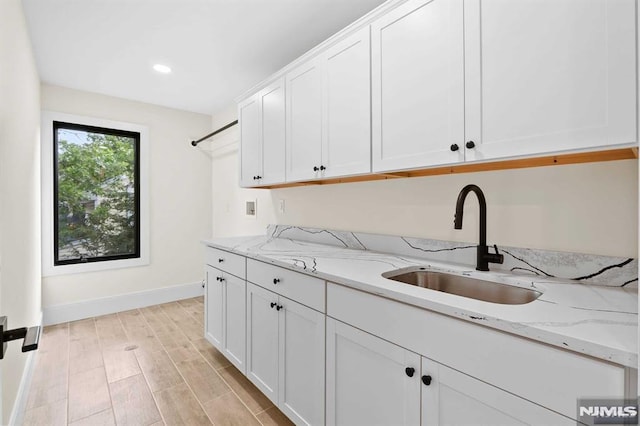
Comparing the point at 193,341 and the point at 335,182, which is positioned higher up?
the point at 335,182

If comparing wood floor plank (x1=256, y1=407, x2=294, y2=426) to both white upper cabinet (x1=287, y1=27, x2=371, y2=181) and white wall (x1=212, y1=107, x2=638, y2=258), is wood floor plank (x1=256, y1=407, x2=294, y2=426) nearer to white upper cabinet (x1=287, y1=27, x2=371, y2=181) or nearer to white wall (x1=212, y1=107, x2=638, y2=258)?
white wall (x1=212, y1=107, x2=638, y2=258)

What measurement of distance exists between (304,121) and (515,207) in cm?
133

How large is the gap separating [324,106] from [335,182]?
59cm

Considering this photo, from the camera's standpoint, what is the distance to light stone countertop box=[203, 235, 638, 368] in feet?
2.38

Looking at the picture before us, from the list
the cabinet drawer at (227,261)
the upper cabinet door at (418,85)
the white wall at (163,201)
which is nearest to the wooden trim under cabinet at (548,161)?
the upper cabinet door at (418,85)

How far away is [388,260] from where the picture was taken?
168 centimetres

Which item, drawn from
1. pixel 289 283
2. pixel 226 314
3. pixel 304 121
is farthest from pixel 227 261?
pixel 304 121

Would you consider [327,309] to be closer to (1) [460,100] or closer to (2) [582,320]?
(2) [582,320]

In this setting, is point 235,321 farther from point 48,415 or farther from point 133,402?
point 48,415

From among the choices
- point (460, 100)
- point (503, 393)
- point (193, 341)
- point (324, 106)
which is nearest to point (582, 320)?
point (503, 393)

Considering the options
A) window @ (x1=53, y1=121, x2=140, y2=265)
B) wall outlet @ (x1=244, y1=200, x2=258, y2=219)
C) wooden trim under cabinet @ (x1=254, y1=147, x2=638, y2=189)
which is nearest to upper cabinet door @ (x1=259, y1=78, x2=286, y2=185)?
wall outlet @ (x1=244, y1=200, x2=258, y2=219)

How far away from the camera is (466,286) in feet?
4.66

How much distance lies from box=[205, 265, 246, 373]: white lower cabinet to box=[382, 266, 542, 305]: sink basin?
1086 mm

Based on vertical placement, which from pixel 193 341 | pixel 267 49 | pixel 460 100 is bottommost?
pixel 193 341
